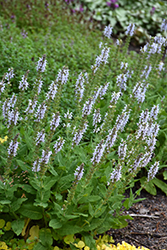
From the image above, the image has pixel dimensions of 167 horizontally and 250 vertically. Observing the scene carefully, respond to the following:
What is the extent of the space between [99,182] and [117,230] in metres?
0.74

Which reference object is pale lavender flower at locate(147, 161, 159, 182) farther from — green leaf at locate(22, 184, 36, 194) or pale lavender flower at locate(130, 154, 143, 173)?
green leaf at locate(22, 184, 36, 194)

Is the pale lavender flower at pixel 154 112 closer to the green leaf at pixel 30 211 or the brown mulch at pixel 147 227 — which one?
the brown mulch at pixel 147 227

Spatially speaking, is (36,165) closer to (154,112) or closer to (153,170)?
(153,170)

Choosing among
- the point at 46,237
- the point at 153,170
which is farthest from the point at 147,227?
the point at 46,237

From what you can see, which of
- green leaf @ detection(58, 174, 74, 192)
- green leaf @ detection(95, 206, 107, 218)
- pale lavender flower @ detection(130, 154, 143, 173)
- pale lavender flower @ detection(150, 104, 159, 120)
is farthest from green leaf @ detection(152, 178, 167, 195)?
green leaf @ detection(58, 174, 74, 192)

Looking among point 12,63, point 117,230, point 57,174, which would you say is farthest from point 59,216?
point 12,63

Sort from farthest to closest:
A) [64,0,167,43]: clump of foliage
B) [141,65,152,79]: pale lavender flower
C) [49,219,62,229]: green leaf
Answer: [64,0,167,43]: clump of foliage → [141,65,152,79]: pale lavender flower → [49,219,62,229]: green leaf

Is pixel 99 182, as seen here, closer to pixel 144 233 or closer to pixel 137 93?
pixel 144 233

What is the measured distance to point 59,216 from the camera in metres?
2.89

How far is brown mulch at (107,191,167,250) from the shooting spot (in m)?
3.69

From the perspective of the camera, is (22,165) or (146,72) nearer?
(22,165)

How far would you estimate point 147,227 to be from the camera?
3.94 meters

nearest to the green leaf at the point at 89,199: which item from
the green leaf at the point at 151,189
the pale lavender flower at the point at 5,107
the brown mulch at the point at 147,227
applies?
the brown mulch at the point at 147,227

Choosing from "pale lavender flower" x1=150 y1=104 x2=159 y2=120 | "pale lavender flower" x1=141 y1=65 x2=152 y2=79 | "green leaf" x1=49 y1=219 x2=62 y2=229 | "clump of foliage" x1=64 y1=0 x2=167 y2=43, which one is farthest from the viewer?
"clump of foliage" x1=64 y1=0 x2=167 y2=43
